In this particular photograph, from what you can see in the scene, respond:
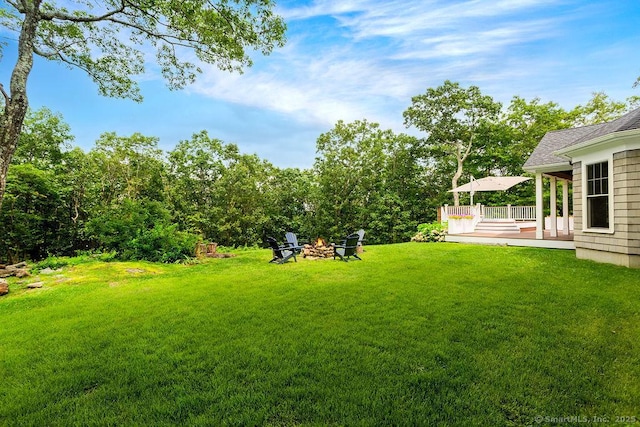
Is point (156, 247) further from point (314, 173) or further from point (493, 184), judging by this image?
point (493, 184)

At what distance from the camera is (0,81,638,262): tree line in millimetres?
14695

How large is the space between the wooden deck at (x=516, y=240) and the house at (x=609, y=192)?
4.88 feet

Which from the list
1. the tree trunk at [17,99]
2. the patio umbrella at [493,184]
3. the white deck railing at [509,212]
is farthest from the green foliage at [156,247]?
the white deck railing at [509,212]

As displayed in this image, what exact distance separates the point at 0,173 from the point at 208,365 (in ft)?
11.9

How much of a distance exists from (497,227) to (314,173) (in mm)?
13542

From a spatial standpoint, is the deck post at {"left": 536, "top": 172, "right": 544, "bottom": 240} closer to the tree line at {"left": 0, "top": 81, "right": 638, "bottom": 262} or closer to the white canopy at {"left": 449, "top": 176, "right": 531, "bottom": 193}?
the white canopy at {"left": 449, "top": 176, "right": 531, "bottom": 193}

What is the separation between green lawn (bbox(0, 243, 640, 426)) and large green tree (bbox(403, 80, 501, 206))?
17968 millimetres

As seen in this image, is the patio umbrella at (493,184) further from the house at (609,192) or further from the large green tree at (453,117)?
the large green tree at (453,117)

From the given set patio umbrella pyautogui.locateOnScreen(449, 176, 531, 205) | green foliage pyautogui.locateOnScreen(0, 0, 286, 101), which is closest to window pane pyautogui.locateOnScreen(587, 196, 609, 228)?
patio umbrella pyautogui.locateOnScreen(449, 176, 531, 205)

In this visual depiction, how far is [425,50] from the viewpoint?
9.64 metres

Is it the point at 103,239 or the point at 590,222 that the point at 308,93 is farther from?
the point at 590,222

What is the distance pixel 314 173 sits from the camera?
2314cm

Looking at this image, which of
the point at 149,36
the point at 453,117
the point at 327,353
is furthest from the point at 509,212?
the point at 149,36

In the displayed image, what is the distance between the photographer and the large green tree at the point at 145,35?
5.93m
